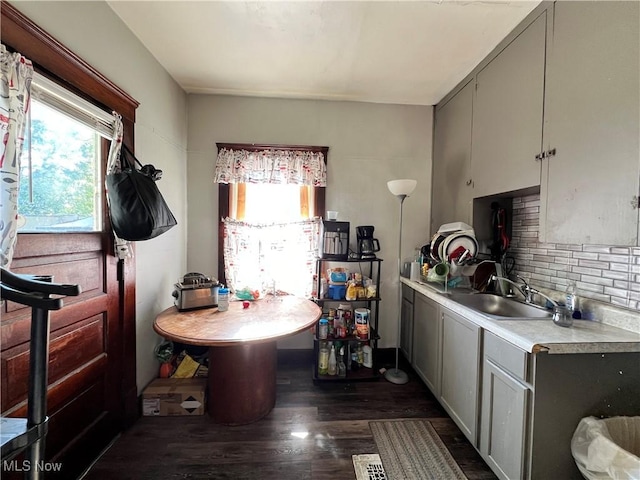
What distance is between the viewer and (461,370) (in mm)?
1687

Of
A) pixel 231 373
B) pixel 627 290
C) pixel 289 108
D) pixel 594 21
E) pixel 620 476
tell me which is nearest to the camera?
pixel 620 476

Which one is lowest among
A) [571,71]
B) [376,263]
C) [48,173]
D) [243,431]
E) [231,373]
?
[243,431]

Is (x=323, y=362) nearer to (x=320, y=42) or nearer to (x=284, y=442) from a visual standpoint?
(x=284, y=442)

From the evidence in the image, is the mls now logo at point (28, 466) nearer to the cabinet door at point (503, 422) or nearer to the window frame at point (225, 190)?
the window frame at point (225, 190)

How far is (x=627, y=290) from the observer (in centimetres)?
134

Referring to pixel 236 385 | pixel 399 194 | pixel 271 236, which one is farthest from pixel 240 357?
pixel 399 194

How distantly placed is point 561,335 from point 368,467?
49.1 inches

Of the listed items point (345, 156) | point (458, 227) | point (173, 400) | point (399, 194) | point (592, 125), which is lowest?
point (173, 400)

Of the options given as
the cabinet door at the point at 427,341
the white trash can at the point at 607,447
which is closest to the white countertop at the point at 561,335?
the white trash can at the point at 607,447

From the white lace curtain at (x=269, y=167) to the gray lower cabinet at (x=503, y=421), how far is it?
6.51ft

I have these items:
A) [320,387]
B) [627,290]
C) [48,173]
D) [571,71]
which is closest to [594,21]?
[571,71]

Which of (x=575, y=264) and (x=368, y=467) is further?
(x=575, y=264)

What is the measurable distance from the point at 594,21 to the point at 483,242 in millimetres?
1415

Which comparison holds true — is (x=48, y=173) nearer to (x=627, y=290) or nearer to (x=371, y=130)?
(x=371, y=130)
